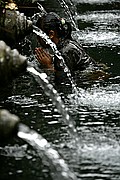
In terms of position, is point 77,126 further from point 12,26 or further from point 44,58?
point 44,58

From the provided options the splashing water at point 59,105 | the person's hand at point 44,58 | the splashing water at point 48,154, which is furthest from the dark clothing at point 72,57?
the splashing water at point 48,154

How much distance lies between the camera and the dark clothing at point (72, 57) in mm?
6324

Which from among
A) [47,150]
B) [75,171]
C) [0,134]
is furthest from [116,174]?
[0,134]

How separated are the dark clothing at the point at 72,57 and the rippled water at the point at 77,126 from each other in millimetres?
282

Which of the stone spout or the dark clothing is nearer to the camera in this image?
the stone spout

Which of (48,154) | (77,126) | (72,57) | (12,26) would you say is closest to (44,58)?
(72,57)

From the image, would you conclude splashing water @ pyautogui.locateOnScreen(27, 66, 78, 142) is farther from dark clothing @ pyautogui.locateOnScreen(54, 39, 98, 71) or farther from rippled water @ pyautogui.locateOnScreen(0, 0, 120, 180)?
dark clothing @ pyautogui.locateOnScreen(54, 39, 98, 71)

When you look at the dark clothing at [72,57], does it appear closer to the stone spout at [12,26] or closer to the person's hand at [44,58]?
the person's hand at [44,58]

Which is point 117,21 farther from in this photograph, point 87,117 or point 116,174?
point 116,174

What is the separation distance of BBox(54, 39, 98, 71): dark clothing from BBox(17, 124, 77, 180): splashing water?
6.93 feet

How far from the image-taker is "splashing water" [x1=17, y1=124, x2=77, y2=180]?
3.59 meters

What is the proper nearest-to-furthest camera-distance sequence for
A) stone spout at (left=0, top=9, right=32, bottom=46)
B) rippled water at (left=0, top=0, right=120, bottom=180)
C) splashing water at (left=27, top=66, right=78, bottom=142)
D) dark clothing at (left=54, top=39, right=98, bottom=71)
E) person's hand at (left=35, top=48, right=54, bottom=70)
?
rippled water at (left=0, top=0, right=120, bottom=180) → splashing water at (left=27, top=66, right=78, bottom=142) → stone spout at (left=0, top=9, right=32, bottom=46) → dark clothing at (left=54, top=39, right=98, bottom=71) → person's hand at (left=35, top=48, right=54, bottom=70)

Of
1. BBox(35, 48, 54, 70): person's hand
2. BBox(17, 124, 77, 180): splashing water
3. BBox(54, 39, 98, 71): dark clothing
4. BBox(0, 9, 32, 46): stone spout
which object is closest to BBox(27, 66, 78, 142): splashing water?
BBox(17, 124, 77, 180): splashing water

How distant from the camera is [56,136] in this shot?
443 cm
